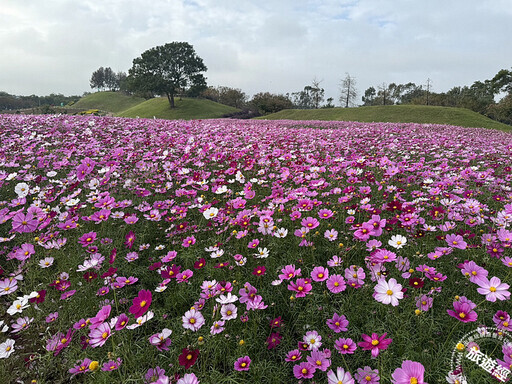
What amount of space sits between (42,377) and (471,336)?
7.41 feet

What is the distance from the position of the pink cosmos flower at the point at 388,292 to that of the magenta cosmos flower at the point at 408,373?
32 cm

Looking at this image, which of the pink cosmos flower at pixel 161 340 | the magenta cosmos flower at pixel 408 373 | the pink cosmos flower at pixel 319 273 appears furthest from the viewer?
the pink cosmos flower at pixel 319 273

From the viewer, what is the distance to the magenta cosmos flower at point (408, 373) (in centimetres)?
95

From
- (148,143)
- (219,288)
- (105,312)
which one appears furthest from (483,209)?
(148,143)

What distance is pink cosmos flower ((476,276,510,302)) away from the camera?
1231mm

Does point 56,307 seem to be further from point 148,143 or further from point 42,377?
point 148,143

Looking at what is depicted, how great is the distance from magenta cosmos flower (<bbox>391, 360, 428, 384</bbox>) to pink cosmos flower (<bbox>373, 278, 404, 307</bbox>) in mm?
316

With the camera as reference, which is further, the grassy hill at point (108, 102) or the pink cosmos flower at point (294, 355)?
the grassy hill at point (108, 102)

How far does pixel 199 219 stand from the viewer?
2.84 metres

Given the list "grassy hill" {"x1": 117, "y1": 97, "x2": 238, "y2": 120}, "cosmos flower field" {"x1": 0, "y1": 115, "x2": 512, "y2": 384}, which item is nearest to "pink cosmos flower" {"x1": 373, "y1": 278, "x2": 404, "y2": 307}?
"cosmos flower field" {"x1": 0, "y1": 115, "x2": 512, "y2": 384}

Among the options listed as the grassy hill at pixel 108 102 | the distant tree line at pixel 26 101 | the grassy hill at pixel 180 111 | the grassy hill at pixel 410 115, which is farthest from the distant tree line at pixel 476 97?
the distant tree line at pixel 26 101

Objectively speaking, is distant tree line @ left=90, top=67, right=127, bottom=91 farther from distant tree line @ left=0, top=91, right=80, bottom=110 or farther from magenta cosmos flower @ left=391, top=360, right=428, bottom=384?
magenta cosmos flower @ left=391, top=360, right=428, bottom=384

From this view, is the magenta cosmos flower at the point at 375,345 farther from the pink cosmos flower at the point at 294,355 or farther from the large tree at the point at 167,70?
the large tree at the point at 167,70

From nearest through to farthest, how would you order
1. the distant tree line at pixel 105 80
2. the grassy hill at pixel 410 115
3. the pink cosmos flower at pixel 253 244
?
the pink cosmos flower at pixel 253 244, the grassy hill at pixel 410 115, the distant tree line at pixel 105 80
